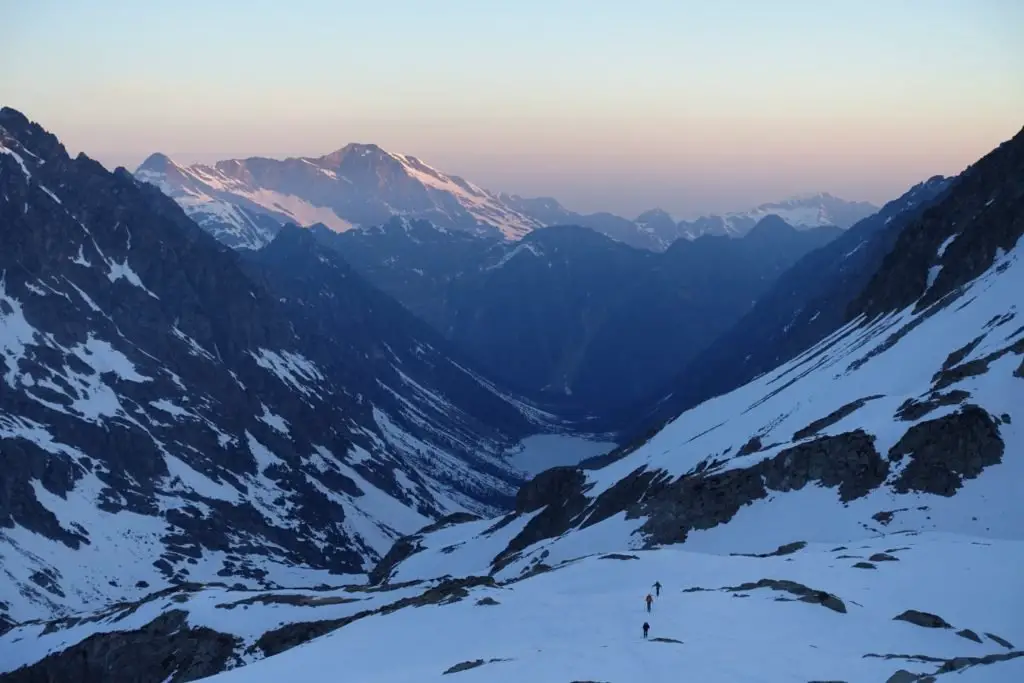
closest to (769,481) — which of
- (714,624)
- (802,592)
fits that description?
(802,592)

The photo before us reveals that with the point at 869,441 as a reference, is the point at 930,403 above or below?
above

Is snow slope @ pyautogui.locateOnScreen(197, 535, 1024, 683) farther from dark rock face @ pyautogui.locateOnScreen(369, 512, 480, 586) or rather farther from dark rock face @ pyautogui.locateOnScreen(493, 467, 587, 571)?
dark rock face @ pyautogui.locateOnScreen(369, 512, 480, 586)

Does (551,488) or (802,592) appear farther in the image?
(551,488)

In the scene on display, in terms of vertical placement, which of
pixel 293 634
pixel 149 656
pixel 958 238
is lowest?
pixel 149 656

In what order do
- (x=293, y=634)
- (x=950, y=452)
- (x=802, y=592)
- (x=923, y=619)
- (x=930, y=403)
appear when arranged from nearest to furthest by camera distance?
1. (x=923, y=619)
2. (x=802, y=592)
3. (x=950, y=452)
4. (x=930, y=403)
5. (x=293, y=634)

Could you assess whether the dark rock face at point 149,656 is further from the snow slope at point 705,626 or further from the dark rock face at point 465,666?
the dark rock face at point 465,666

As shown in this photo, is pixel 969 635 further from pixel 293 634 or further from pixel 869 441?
pixel 293 634

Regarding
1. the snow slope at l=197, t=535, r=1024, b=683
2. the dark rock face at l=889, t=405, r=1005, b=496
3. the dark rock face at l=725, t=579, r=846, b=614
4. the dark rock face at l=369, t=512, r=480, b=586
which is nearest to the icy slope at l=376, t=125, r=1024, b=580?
the dark rock face at l=889, t=405, r=1005, b=496

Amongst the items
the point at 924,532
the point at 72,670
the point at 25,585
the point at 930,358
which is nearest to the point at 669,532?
the point at 924,532
